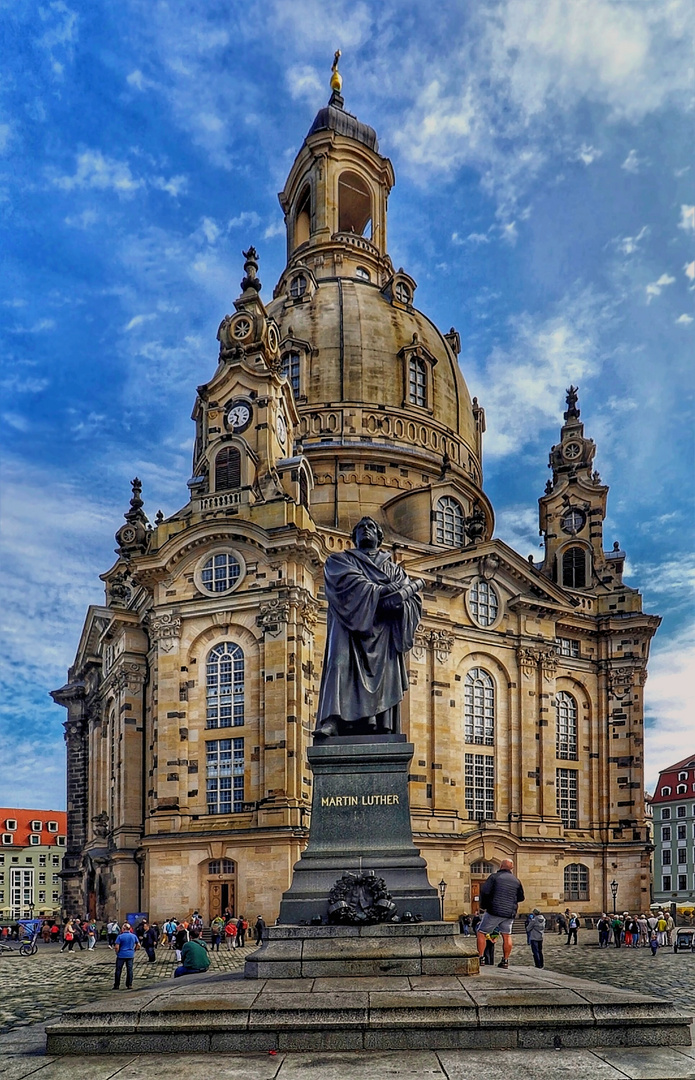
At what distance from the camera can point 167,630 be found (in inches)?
2015

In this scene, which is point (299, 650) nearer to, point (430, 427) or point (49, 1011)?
point (430, 427)

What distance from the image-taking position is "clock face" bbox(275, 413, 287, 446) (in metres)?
56.7

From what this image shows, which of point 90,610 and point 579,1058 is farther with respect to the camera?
point 90,610

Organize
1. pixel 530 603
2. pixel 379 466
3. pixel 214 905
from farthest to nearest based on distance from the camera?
pixel 379 466
pixel 530 603
pixel 214 905

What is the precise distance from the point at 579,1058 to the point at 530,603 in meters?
51.0

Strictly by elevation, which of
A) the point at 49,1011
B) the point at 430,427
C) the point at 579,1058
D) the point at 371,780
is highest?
the point at 430,427

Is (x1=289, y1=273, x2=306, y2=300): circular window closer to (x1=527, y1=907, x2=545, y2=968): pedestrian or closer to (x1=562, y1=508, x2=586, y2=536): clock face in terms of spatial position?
(x1=562, y1=508, x2=586, y2=536): clock face

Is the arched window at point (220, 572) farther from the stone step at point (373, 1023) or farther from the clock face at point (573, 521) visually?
the stone step at point (373, 1023)

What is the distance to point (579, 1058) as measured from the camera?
10656mm

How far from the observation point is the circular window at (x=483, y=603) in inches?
2340

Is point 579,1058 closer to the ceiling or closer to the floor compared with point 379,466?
closer to the floor

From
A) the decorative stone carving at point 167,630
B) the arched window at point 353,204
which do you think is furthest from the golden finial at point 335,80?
the decorative stone carving at point 167,630

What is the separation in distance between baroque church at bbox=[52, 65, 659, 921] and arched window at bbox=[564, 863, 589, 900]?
0.22 m

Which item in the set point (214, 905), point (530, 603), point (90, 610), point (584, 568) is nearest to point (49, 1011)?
point (214, 905)
